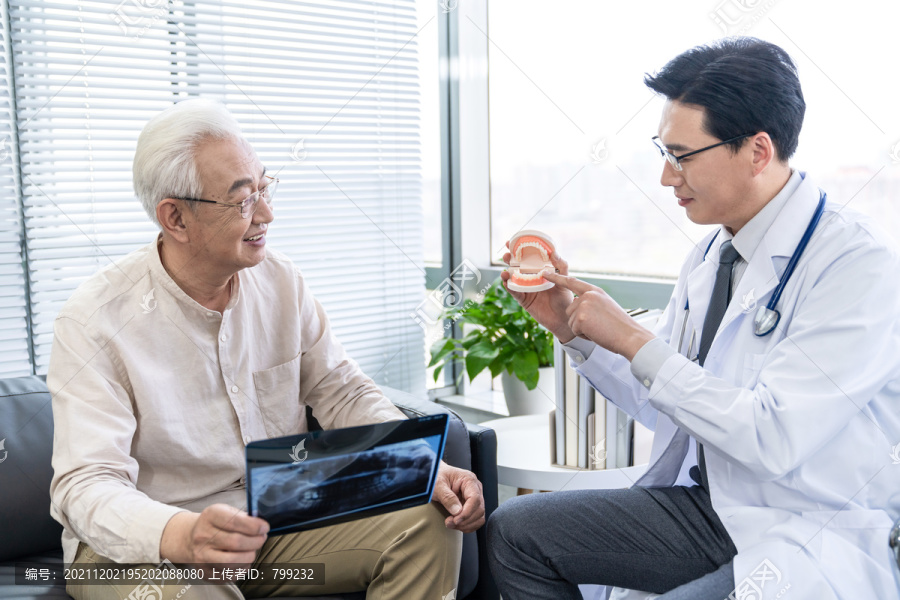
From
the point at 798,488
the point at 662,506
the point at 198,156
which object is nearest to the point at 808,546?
the point at 798,488

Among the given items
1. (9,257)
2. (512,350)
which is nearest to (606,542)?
(512,350)

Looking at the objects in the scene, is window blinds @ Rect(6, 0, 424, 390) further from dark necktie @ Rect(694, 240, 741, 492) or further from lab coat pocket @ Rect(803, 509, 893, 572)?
lab coat pocket @ Rect(803, 509, 893, 572)

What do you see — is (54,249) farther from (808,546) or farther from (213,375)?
(808,546)

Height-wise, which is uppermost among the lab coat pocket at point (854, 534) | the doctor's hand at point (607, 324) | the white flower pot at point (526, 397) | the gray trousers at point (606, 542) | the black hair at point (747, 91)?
the black hair at point (747, 91)

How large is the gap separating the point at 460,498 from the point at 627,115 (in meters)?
1.59

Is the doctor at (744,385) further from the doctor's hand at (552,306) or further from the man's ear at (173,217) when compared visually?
the man's ear at (173,217)

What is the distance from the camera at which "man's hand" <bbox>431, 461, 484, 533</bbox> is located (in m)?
1.58

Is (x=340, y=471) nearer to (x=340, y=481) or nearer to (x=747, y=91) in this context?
(x=340, y=481)

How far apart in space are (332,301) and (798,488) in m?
2.12

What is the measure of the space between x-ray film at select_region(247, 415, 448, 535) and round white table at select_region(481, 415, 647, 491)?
0.68m

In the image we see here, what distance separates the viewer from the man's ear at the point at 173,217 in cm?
162

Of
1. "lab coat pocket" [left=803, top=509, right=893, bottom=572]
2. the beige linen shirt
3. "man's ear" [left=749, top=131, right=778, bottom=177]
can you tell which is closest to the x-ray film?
the beige linen shirt

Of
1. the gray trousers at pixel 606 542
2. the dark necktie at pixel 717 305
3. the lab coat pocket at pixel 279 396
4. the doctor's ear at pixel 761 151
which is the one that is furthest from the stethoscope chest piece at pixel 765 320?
the lab coat pocket at pixel 279 396

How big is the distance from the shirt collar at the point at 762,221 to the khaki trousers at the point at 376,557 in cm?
84
